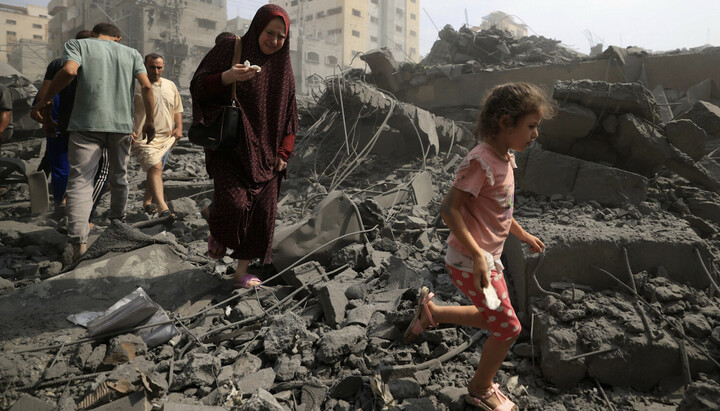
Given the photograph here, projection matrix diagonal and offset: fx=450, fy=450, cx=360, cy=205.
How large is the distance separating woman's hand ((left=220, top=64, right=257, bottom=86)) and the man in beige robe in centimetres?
248

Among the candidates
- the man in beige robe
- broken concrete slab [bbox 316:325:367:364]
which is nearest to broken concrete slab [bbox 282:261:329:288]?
broken concrete slab [bbox 316:325:367:364]

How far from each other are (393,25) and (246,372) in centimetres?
5945

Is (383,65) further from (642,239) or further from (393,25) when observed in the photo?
(393,25)

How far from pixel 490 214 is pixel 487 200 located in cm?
6

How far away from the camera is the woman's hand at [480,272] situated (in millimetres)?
1701

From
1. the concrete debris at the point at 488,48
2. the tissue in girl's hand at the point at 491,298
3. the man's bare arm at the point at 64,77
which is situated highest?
the concrete debris at the point at 488,48

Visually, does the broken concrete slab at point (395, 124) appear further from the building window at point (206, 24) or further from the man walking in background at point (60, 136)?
the building window at point (206, 24)

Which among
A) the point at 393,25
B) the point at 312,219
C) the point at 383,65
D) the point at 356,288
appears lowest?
the point at 356,288

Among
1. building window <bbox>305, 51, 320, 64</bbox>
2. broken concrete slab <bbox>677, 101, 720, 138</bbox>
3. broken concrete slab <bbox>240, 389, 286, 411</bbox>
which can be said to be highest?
building window <bbox>305, 51, 320, 64</bbox>

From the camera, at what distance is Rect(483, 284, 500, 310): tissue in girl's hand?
1.70 metres

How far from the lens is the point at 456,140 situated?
7.71m

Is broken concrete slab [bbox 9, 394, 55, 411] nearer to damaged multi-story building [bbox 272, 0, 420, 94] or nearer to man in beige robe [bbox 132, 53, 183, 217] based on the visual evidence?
man in beige robe [bbox 132, 53, 183, 217]

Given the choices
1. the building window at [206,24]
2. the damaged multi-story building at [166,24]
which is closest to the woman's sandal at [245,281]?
the damaged multi-story building at [166,24]

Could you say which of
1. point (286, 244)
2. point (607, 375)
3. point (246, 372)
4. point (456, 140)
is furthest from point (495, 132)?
point (456, 140)
